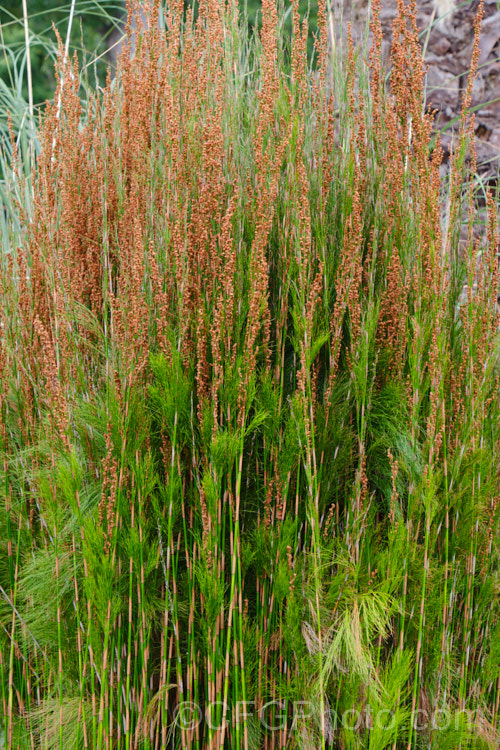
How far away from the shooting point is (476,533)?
175 centimetres

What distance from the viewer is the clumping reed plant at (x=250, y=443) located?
61.6 inches

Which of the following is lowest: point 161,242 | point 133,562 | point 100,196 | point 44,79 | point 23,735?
point 23,735

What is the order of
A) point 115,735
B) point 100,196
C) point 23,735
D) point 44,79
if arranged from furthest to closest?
1. point 44,79
2. point 100,196
3. point 23,735
4. point 115,735

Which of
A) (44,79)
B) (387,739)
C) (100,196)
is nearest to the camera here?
(387,739)

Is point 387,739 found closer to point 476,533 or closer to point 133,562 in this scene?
point 476,533

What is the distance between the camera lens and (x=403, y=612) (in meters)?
1.54

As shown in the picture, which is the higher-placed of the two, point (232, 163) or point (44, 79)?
point (44, 79)

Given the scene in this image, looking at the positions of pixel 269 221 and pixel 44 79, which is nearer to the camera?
pixel 269 221

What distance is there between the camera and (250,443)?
177 centimetres

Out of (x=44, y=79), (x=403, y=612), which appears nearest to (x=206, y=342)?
(x=403, y=612)

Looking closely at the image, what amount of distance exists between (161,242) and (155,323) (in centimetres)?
22

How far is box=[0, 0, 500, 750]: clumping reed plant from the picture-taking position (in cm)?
156

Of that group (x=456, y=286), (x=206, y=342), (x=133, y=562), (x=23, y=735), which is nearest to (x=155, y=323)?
(x=206, y=342)

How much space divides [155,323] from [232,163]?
53 cm
